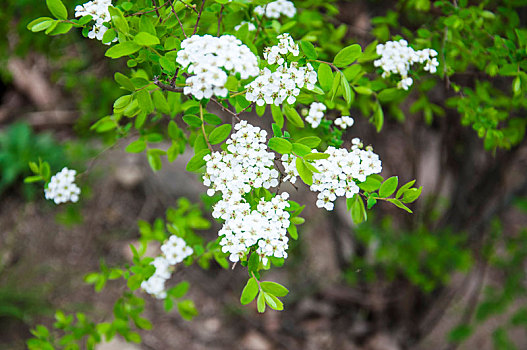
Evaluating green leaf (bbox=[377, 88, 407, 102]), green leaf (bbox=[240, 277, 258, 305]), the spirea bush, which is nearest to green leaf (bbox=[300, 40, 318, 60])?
the spirea bush

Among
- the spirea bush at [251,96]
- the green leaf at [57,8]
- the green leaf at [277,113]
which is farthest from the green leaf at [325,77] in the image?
the green leaf at [57,8]

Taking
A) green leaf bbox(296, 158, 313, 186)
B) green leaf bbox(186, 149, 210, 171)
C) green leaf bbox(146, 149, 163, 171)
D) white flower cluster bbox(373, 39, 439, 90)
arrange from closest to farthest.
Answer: green leaf bbox(296, 158, 313, 186), green leaf bbox(186, 149, 210, 171), white flower cluster bbox(373, 39, 439, 90), green leaf bbox(146, 149, 163, 171)

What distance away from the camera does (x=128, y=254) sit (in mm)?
3098

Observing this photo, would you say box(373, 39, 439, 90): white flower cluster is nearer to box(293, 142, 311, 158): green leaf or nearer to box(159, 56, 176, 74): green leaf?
box(293, 142, 311, 158): green leaf

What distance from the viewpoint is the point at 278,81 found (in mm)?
840

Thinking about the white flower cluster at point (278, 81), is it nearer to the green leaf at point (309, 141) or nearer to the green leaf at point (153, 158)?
the green leaf at point (309, 141)

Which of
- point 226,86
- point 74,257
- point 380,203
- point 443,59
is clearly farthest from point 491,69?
point 74,257

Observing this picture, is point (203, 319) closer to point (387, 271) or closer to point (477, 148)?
point (387, 271)

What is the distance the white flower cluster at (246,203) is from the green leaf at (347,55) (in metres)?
0.26

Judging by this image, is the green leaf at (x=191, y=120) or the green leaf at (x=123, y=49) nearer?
the green leaf at (x=123, y=49)

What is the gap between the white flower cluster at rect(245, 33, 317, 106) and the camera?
33.1 inches

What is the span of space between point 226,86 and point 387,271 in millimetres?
1822

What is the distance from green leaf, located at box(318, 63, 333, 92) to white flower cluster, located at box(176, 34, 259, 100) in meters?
0.19

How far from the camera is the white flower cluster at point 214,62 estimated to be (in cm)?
72
